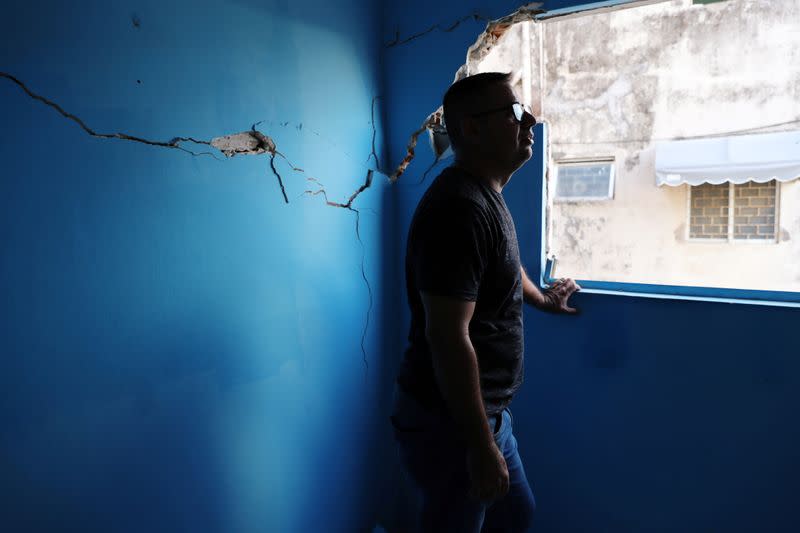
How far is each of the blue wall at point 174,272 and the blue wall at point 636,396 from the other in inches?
12.2

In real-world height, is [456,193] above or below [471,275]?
above

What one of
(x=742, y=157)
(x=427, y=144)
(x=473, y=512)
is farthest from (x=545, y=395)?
(x=742, y=157)

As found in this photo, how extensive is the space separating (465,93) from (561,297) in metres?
0.78

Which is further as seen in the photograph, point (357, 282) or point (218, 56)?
point (357, 282)

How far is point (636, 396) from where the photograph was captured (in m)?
1.54

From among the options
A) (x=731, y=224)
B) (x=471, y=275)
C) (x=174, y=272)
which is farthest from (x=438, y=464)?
(x=731, y=224)

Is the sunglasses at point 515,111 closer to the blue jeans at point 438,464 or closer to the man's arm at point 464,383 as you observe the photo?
the man's arm at point 464,383

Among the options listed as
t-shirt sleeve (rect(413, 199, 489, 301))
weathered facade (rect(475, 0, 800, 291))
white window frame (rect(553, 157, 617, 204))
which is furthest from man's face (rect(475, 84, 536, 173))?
white window frame (rect(553, 157, 617, 204))

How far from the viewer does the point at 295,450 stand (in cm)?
134

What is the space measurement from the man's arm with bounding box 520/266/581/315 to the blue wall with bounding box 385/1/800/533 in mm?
63

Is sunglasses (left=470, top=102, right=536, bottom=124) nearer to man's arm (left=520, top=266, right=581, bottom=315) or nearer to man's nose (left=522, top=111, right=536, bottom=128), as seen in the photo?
man's nose (left=522, top=111, right=536, bottom=128)

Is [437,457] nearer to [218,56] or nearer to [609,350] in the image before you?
[609,350]

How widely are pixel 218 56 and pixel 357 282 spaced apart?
81cm

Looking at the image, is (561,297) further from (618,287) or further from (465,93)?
(465,93)
